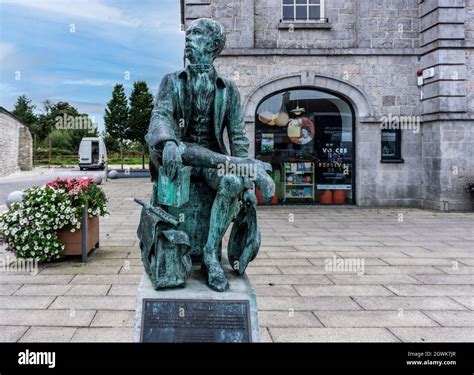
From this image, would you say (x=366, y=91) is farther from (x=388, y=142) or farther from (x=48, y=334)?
(x=48, y=334)

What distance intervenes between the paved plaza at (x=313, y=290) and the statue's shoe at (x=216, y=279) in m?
0.93

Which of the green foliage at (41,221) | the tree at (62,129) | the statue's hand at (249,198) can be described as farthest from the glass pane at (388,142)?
the tree at (62,129)

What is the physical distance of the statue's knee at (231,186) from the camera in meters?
3.32

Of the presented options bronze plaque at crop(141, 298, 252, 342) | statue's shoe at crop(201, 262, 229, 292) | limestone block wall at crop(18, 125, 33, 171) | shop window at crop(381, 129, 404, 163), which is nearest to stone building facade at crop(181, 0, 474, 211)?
shop window at crop(381, 129, 404, 163)

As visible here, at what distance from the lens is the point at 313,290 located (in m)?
5.30

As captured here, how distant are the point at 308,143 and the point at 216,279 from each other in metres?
11.5

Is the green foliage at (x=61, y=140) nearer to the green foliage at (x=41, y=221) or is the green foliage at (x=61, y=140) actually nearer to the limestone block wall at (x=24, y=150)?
the limestone block wall at (x=24, y=150)

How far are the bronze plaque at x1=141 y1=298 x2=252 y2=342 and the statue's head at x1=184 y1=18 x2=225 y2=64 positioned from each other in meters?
1.87

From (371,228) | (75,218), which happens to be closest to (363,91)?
(371,228)

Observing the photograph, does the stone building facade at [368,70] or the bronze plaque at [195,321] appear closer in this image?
the bronze plaque at [195,321]

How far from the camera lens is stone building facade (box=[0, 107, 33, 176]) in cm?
3244

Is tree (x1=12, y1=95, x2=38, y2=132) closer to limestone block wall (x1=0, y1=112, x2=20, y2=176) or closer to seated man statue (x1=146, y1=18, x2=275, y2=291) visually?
limestone block wall (x1=0, y1=112, x2=20, y2=176)

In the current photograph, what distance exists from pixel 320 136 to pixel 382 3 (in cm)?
437

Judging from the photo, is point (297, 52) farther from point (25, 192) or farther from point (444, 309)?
point (444, 309)
